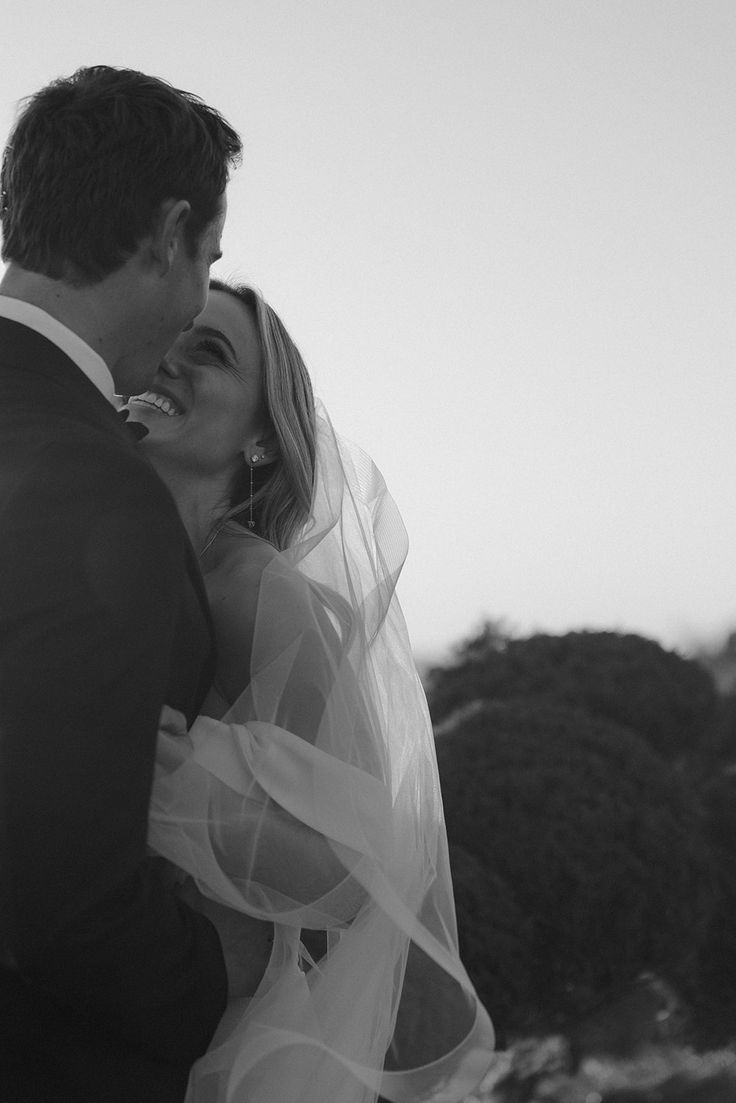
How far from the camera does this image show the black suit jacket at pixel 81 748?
5.27ft

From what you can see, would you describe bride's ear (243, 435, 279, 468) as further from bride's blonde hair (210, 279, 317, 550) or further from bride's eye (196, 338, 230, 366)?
bride's eye (196, 338, 230, 366)

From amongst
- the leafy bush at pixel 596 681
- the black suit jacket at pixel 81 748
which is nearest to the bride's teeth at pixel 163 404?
the black suit jacket at pixel 81 748

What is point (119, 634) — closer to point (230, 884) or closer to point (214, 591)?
point (230, 884)

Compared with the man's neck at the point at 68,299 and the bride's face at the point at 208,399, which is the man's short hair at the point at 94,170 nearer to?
the man's neck at the point at 68,299

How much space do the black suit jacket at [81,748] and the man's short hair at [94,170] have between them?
6.9 inches

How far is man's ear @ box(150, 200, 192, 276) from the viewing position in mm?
2084

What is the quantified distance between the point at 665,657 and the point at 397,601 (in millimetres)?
5335

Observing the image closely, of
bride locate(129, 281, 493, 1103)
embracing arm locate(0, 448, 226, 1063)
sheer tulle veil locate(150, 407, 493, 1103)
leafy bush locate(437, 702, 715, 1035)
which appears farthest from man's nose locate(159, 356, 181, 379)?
leafy bush locate(437, 702, 715, 1035)

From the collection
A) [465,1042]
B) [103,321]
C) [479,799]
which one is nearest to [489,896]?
[479,799]

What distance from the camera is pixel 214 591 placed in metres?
2.72

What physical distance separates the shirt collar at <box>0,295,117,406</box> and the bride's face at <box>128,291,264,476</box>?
107 centimetres

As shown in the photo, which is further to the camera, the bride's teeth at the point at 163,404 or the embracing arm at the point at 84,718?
the bride's teeth at the point at 163,404

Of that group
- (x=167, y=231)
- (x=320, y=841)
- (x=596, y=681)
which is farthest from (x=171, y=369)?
(x=596, y=681)

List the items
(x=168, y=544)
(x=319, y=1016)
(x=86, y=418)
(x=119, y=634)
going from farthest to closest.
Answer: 1. (x=319, y=1016)
2. (x=86, y=418)
3. (x=168, y=544)
4. (x=119, y=634)
